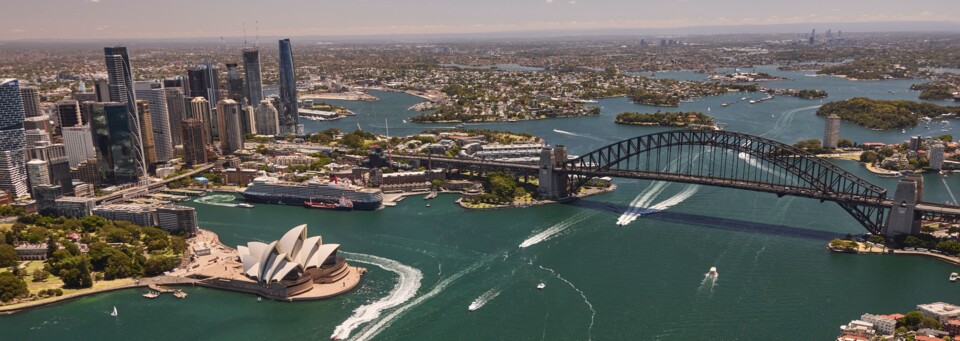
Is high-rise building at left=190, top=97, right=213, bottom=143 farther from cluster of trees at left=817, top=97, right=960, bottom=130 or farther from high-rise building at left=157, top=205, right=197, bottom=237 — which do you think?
cluster of trees at left=817, top=97, right=960, bottom=130

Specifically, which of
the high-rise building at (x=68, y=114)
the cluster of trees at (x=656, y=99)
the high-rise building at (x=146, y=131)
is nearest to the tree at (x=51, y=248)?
the high-rise building at (x=146, y=131)

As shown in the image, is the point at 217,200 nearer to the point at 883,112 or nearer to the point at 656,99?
the point at 656,99

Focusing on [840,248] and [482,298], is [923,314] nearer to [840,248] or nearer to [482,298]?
[840,248]

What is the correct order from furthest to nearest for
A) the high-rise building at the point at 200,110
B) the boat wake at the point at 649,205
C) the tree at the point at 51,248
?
the high-rise building at the point at 200,110 → the boat wake at the point at 649,205 → the tree at the point at 51,248

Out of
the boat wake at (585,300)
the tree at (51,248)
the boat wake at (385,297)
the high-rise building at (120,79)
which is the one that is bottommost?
the boat wake at (585,300)

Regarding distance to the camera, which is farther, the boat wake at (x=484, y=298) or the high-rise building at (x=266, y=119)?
the high-rise building at (x=266, y=119)

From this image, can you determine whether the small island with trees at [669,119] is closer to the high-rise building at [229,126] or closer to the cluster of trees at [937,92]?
the cluster of trees at [937,92]

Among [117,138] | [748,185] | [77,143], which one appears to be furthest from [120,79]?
[748,185]

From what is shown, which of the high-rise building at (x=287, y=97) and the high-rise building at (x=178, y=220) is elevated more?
the high-rise building at (x=287, y=97)
